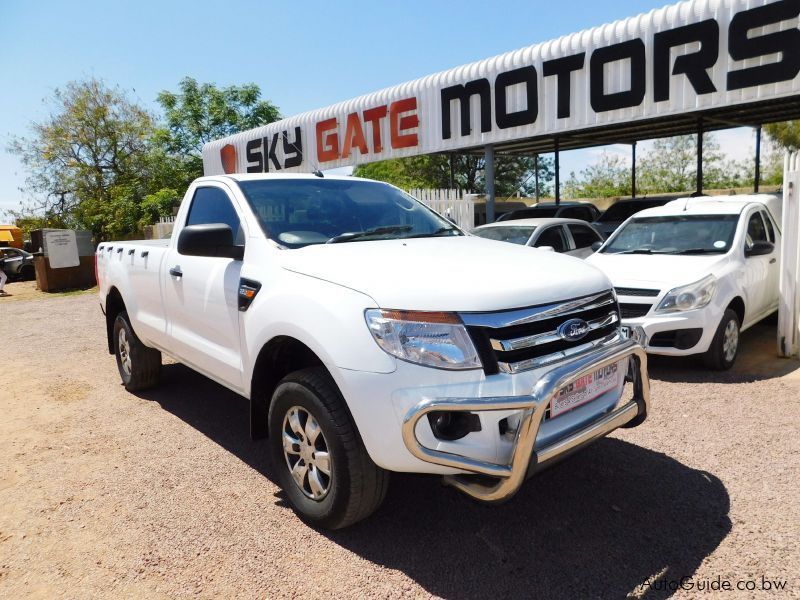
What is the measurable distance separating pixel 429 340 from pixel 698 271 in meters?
4.26

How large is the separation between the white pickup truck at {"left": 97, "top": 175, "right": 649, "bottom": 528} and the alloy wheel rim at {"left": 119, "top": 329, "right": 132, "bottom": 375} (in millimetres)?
1943

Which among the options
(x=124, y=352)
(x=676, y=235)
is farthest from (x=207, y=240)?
(x=676, y=235)

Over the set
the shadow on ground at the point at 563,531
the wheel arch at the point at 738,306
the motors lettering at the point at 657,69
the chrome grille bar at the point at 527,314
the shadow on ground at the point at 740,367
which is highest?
the motors lettering at the point at 657,69

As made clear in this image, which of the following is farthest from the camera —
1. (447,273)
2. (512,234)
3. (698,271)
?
(512,234)

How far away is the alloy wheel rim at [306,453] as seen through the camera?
2.87m

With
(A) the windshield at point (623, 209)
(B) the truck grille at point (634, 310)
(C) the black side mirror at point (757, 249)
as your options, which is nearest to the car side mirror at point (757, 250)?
(C) the black side mirror at point (757, 249)

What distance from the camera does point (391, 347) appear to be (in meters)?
2.48

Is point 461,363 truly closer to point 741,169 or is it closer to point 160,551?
point 160,551

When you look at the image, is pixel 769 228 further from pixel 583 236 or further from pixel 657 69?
pixel 657 69

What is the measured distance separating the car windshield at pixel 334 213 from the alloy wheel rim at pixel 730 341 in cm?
322

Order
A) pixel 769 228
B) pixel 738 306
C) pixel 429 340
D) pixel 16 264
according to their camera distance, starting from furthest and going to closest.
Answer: pixel 16 264 < pixel 769 228 < pixel 738 306 < pixel 429 340

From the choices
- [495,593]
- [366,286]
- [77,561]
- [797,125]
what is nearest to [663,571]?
[495,593]

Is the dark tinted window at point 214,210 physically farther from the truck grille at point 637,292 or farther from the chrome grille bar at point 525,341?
the truck grille at point 637,292

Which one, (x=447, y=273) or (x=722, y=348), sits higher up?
(x=447, y=273)
